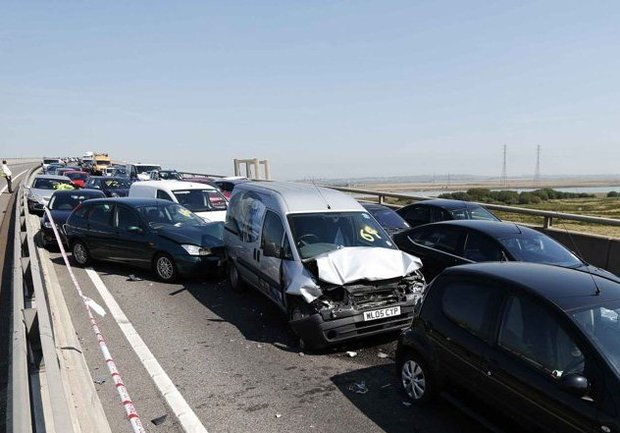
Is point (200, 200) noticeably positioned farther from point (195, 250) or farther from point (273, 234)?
point (273, 234)

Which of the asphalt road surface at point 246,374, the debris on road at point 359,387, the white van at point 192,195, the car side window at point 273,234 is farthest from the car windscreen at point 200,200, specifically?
the debris on road at point 359,387

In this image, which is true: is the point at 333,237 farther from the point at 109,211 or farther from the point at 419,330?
the point at 109,211

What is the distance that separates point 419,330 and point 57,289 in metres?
6.85

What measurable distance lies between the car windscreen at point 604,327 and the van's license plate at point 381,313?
2.89 meters

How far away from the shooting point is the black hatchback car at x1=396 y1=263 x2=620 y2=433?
334cm

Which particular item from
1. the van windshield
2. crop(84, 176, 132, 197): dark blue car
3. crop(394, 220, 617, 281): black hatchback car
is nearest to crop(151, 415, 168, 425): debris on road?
the van windshield

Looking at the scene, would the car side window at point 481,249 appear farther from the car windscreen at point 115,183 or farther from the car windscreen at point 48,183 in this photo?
the car windscreen at point 48,183

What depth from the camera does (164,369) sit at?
18.6ft

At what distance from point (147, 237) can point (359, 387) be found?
6.32m

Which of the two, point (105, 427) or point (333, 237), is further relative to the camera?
point (333, 237)

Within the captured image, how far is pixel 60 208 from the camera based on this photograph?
14.5m

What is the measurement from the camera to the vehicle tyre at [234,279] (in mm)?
8914

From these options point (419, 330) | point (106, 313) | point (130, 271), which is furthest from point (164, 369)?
point (130, 271)

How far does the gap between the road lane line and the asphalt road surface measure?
0.18ft
